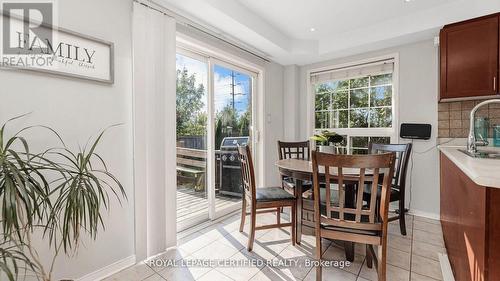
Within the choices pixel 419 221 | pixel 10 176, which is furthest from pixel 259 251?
pixel 419 221

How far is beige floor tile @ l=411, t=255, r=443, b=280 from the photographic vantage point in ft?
5.77

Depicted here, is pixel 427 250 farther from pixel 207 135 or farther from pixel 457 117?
pixel 207 135

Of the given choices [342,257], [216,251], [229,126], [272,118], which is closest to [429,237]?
[342,257]

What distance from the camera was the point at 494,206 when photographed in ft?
3.12

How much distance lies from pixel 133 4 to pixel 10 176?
162 centimetres

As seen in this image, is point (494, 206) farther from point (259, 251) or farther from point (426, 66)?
point (426, 66)

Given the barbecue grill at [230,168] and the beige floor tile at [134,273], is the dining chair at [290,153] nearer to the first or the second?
the barbecue grill at [230,168]

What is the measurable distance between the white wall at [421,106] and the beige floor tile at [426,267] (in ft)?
4.21

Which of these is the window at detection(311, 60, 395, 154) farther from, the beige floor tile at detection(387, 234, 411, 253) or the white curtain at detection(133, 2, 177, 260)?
the white curtain at detection(133, 2, 177, 260)

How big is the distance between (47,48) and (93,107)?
→ 1.49 ft

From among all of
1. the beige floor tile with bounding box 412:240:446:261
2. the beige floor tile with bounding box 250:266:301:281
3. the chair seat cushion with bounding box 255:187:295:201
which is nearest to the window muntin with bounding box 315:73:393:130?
the beige floor tile with bounding box 412:240:446:261

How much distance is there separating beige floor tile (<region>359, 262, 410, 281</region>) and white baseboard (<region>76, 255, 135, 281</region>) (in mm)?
1919

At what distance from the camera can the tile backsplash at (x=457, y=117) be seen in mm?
2596

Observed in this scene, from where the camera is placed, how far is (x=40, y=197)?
1262 mm
